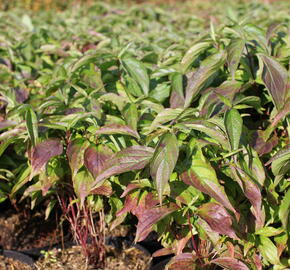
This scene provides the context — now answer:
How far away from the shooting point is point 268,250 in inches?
64.1

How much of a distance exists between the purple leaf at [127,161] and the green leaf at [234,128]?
252mm

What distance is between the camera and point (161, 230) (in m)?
1.58

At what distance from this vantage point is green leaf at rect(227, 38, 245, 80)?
1630 mm

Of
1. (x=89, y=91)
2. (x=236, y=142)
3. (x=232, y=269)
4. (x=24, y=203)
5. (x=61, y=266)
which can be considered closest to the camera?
(x=236, y=142)

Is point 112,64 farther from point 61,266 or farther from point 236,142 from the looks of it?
point 61,266

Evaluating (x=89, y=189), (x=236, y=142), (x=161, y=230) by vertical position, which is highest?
(x=236, y=142)

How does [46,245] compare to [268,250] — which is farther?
[46,245]

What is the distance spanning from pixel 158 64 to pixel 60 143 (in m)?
0.74

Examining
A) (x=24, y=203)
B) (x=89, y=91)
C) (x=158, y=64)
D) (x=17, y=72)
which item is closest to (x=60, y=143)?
(x=89, y=91)

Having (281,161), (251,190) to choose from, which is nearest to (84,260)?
(251,190)

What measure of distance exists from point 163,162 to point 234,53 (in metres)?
0.57

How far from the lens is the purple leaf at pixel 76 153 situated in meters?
1.55

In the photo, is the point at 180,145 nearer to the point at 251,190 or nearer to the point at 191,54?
the point at 251,190

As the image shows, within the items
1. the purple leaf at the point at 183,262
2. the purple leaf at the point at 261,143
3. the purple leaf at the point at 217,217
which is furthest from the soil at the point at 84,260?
the purple leaf at the point at 261,143
